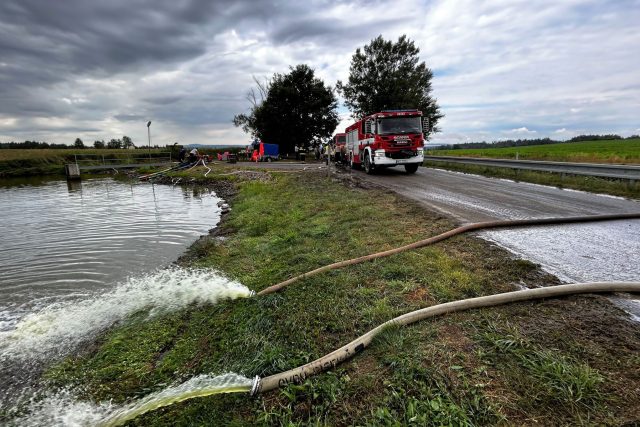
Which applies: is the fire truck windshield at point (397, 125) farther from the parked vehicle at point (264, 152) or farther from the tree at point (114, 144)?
the tree at point (114, 144)

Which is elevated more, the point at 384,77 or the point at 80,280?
the point at 384,77

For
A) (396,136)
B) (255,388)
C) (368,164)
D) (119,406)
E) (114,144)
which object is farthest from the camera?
(114,144)

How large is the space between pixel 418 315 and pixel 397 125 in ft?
42.8

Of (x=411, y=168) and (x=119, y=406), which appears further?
(x=411, y=168)

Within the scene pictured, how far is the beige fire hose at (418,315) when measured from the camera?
2490 millimetres

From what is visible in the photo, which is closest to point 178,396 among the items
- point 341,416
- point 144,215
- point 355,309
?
point 341,416

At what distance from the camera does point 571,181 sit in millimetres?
11719

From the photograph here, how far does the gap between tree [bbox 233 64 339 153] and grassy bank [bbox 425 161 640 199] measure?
28.4 m

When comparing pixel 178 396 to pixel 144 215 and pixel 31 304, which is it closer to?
pixel 31 304

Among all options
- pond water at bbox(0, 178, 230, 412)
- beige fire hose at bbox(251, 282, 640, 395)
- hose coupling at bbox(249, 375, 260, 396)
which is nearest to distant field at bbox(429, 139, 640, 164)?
beige fire hose at bbox(251, 282, 640, 395)

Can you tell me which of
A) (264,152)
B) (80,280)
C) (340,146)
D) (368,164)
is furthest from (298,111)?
(80,280)

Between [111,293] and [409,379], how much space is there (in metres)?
5.10

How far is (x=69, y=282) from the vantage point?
5.97 m

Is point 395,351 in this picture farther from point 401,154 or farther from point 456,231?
point 401,154
